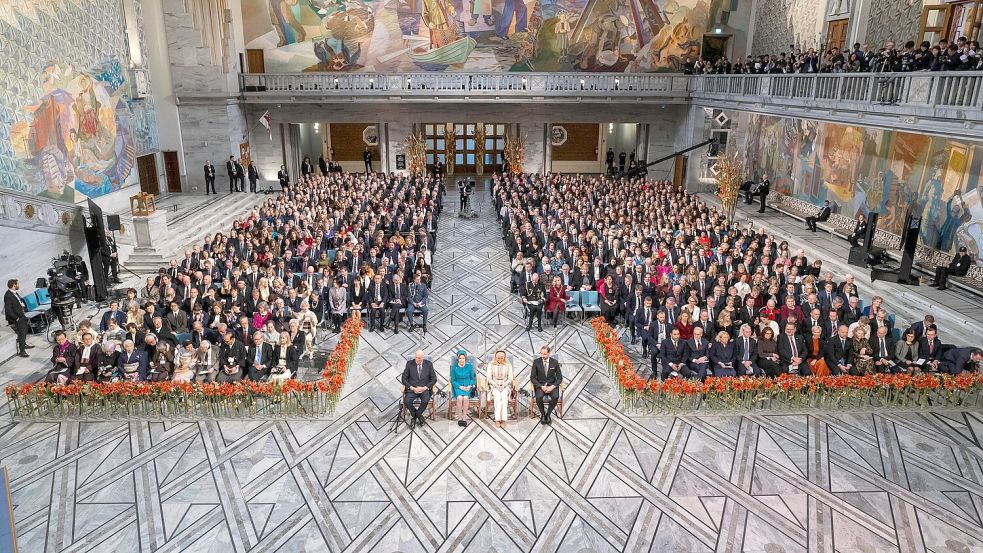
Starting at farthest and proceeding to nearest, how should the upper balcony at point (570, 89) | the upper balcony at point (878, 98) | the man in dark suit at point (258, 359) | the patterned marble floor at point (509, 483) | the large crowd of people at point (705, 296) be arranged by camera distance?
the upper balcony at point (570, 89) → the upper balcony at point (878, 98) → the large crowd of people at point (705, 296) → the man in dark suit at point (258, 359) → the patterned marble floor at point (509, 483)

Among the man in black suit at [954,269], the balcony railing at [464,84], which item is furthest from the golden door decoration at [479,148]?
the man in black suit at [954,269]

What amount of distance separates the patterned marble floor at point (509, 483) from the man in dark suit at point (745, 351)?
82cm

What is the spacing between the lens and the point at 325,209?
18.2 meters

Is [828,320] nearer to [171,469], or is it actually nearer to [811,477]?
[811,477]

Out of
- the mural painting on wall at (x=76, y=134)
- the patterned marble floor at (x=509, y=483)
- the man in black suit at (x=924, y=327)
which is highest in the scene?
the mural painting on wall at (x=76, y=134)

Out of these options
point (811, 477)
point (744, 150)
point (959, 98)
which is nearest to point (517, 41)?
point (744, 150)

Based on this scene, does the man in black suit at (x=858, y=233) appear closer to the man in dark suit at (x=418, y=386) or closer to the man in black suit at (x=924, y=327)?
the man in black suit at (x=924, y=327)

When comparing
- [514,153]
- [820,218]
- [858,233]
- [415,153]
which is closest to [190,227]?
[415,153]

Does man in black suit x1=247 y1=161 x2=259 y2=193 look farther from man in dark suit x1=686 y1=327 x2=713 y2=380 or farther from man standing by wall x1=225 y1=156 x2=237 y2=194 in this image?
man in dark suit x1=686 y1=327 x2=713 y2=380

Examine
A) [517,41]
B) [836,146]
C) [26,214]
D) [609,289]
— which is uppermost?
[517,41]

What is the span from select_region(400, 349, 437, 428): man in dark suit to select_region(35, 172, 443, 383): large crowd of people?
212 cm

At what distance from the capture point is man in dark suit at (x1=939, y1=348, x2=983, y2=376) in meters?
9.49

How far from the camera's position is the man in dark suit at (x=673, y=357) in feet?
32.0

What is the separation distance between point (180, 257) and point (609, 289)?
11728mm
